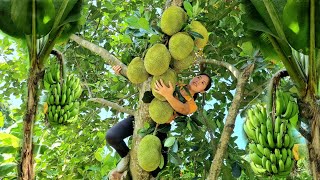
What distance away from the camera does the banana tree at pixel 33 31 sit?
→ 70.2 inches

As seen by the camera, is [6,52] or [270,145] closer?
[270,145]

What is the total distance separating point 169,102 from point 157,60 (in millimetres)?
230

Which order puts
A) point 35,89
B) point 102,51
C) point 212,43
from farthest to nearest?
point 212,43 → point 102,51 → point 35,89

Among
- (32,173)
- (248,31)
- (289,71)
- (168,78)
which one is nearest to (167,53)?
(168,78)

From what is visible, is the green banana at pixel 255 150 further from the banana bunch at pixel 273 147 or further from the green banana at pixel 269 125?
the green banana at pixel 269 125

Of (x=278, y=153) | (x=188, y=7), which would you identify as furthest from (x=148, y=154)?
(x=188, y=7)

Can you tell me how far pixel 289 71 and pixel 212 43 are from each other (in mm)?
1254

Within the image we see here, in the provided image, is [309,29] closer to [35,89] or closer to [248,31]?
[248,31]

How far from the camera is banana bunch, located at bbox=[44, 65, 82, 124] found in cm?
229

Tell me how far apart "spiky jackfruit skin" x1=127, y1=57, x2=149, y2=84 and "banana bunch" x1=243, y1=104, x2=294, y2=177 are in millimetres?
684

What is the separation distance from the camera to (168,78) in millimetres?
2146

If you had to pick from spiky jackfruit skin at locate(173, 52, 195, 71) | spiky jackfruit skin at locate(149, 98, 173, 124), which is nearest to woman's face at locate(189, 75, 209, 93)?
spiky jackfruit skin at locate(173, 52, 195, 71)

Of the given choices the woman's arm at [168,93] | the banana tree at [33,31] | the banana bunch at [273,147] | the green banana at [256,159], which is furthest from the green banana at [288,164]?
the banana tree at [33,31]

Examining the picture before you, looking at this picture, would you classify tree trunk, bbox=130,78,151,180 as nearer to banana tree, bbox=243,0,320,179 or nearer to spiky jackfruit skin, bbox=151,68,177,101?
spiky jackfruit skin, bbox=151,68,177,101
